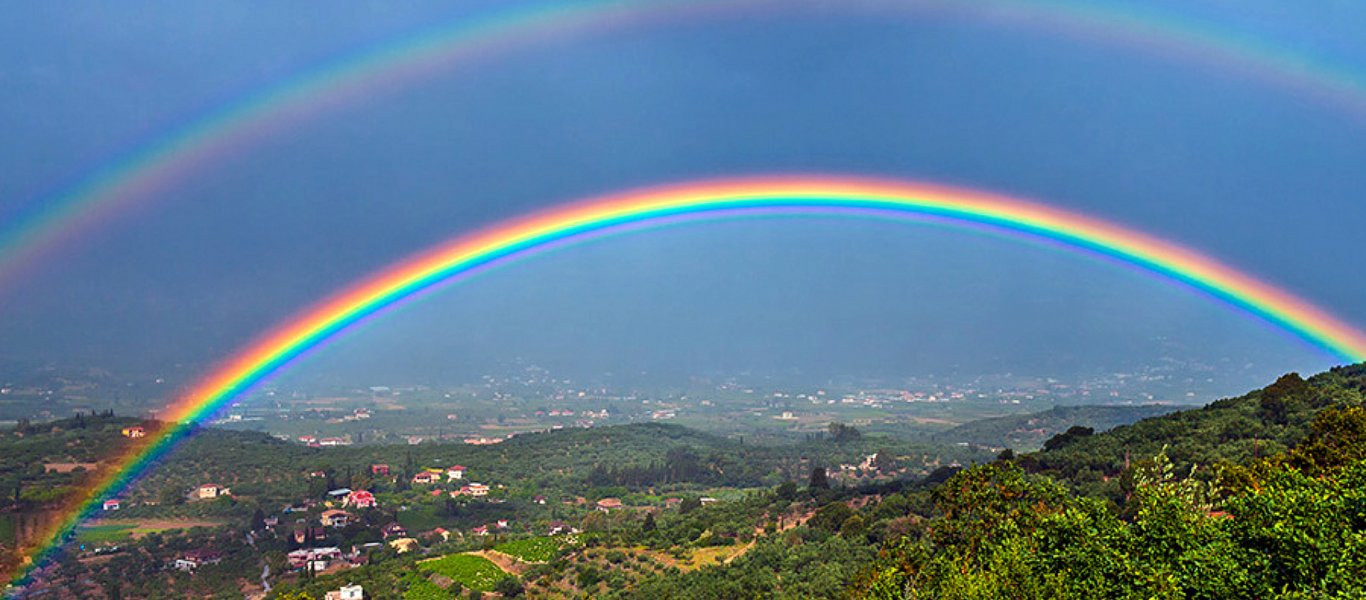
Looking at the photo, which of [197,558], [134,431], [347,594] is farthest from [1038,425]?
[134,431]

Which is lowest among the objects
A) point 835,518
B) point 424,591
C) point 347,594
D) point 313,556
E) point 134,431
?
point 313,556

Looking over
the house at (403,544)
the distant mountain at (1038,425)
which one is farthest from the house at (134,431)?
the distant mountain at (1038,425)

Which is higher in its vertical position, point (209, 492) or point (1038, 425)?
point (1038, 425)

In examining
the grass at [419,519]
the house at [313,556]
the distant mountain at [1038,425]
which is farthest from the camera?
the distant mountain at [1038,425]

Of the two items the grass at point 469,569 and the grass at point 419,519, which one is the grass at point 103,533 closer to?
the grass at point 419,519

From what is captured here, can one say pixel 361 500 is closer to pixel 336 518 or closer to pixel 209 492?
pixel 336 518

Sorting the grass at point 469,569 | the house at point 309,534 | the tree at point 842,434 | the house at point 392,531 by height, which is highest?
the tree at point 842,434
